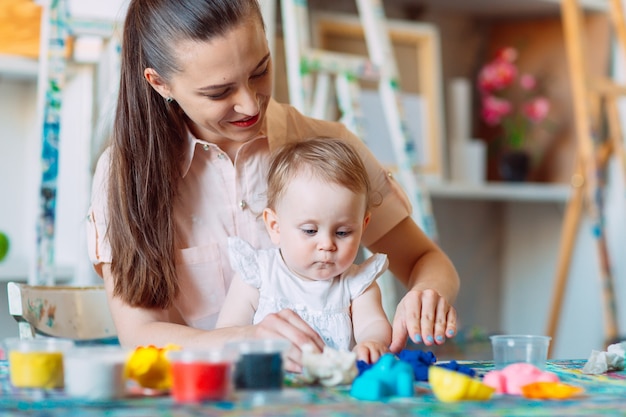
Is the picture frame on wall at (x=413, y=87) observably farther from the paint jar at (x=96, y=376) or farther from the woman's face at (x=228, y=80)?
the paint jar at (x=96, y=376)

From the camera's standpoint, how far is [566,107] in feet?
11.1

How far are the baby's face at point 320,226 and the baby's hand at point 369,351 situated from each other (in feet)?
0.61

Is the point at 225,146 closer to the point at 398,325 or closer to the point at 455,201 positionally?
the point at 398,325

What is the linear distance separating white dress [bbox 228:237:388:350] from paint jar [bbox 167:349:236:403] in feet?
1.59

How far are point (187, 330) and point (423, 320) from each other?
0.36 metres

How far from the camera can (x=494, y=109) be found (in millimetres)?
3320

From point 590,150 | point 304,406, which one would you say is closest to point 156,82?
point 304,406

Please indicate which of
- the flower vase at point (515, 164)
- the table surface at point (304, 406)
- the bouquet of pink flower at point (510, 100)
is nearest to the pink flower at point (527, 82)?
the bouquet of pink flower at point (510, 100)

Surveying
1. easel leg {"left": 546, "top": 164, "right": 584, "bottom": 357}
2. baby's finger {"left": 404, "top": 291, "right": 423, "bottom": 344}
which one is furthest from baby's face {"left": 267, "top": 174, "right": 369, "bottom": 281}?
easel leg {"left": 546, "top": 164, "right": 584, "bottom": 357}

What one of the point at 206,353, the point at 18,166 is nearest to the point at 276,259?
the point at 206,353

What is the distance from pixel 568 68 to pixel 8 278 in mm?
2103

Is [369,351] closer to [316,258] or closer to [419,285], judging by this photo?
[316,258]

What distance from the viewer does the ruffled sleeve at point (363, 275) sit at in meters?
1.45

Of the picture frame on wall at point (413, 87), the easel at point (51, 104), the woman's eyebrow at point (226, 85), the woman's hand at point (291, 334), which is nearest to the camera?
the woman's hand at point (291, 334)
